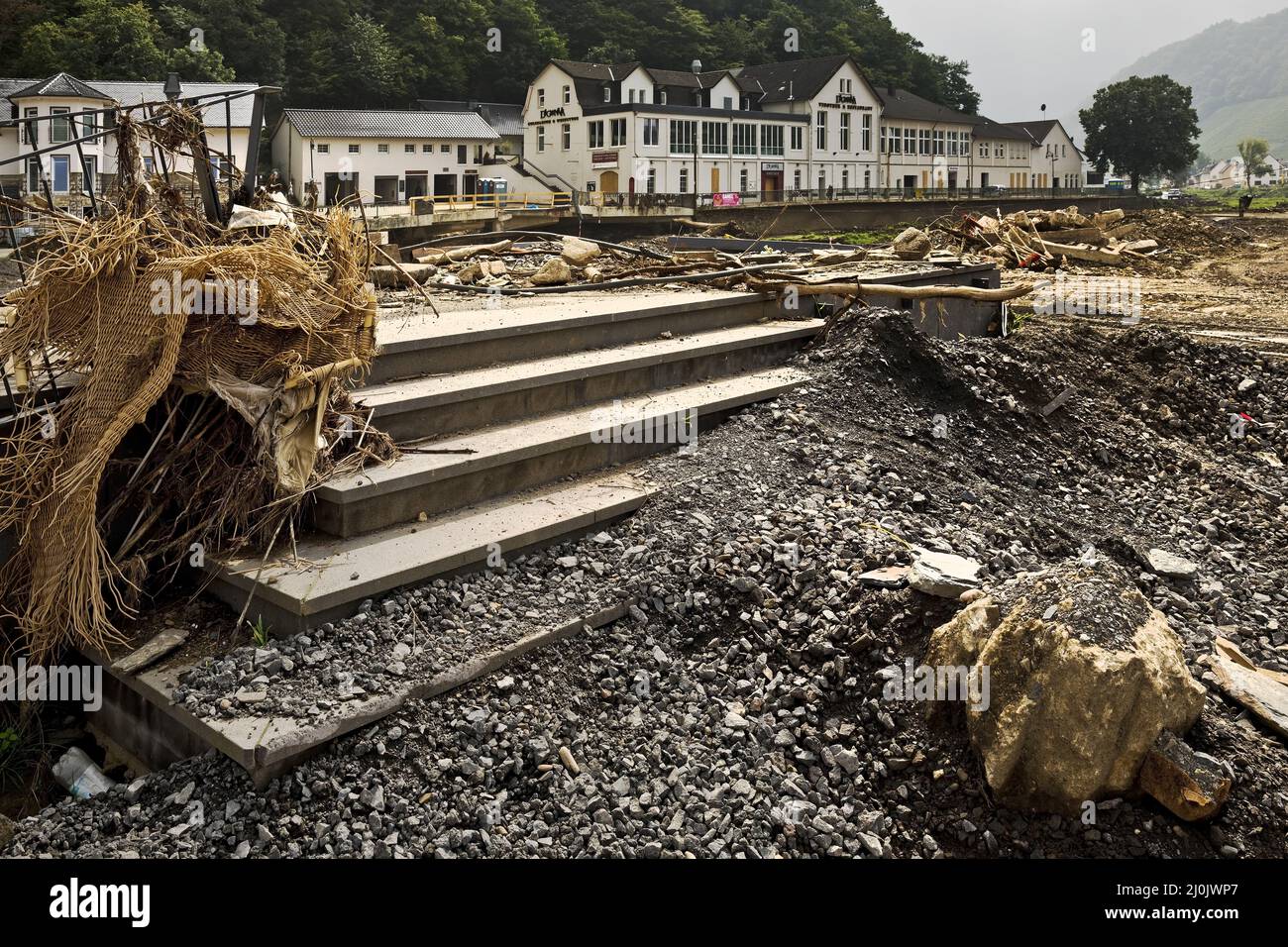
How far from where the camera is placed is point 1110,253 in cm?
2031

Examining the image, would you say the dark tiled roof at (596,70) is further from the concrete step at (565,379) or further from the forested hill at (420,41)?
the concrete step at (565,379)

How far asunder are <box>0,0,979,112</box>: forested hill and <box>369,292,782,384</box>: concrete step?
132 feet

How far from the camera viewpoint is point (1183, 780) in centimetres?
367

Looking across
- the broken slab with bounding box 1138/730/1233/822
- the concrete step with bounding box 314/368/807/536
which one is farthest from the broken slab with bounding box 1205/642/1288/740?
the concrete step with bounding box 314/368/807/536

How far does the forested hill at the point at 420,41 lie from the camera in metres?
41.3

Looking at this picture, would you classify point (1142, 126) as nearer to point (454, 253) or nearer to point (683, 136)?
point (683, 136)

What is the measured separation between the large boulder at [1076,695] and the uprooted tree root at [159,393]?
10.4 feet

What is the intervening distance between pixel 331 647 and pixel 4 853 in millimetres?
1348

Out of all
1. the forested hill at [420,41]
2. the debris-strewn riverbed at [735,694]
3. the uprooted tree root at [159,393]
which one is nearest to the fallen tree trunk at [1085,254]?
the debris-strewn riverbed at [735,694]

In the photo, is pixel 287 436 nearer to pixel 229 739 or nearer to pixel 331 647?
pixel 331 647

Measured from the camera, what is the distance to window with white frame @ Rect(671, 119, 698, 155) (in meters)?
51.1

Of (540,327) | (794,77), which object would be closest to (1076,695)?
(540,327)

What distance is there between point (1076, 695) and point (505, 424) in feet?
12.1

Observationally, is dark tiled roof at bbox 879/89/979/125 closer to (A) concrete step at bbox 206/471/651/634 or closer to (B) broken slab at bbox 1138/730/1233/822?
(A) concrete step at bbox 206/471/651/634
